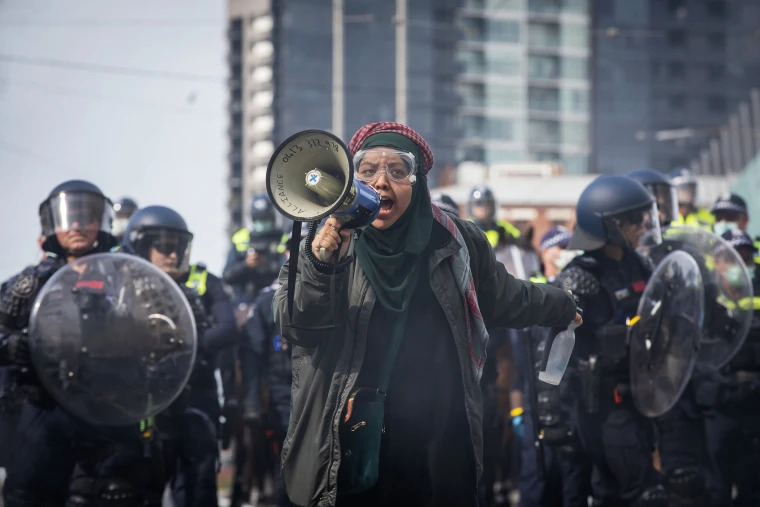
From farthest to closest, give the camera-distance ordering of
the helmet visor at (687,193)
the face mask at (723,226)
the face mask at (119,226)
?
the helmet visor at (687,193)
the face mask at (119,226)
the face mask at (723,226)

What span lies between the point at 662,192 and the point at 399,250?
4.58 m

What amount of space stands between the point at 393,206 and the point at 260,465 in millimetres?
7647

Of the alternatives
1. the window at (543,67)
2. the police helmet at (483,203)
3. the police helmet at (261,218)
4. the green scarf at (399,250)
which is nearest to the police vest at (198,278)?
the police helmet at (483,203)

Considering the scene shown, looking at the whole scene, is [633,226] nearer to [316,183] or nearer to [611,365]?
[611,365]

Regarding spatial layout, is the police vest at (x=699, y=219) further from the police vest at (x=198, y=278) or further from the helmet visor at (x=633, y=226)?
the police vest at (x=198, y=278)

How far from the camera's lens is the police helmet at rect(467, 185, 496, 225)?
11352 millimetres

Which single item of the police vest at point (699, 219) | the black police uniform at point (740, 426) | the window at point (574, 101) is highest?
the window at point (574, 101)

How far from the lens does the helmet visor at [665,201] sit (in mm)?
8844

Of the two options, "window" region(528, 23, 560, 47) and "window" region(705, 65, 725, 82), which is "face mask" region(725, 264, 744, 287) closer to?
"window" region(528, 23, 560, 47)

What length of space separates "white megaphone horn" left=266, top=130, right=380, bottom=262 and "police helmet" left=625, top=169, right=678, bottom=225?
15.5 ft

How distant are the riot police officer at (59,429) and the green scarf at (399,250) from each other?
2.75 meters

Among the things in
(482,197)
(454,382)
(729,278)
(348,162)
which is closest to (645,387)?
(729,278)

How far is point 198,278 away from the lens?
898 cm

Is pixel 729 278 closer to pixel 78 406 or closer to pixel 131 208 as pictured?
pixel 78 406
